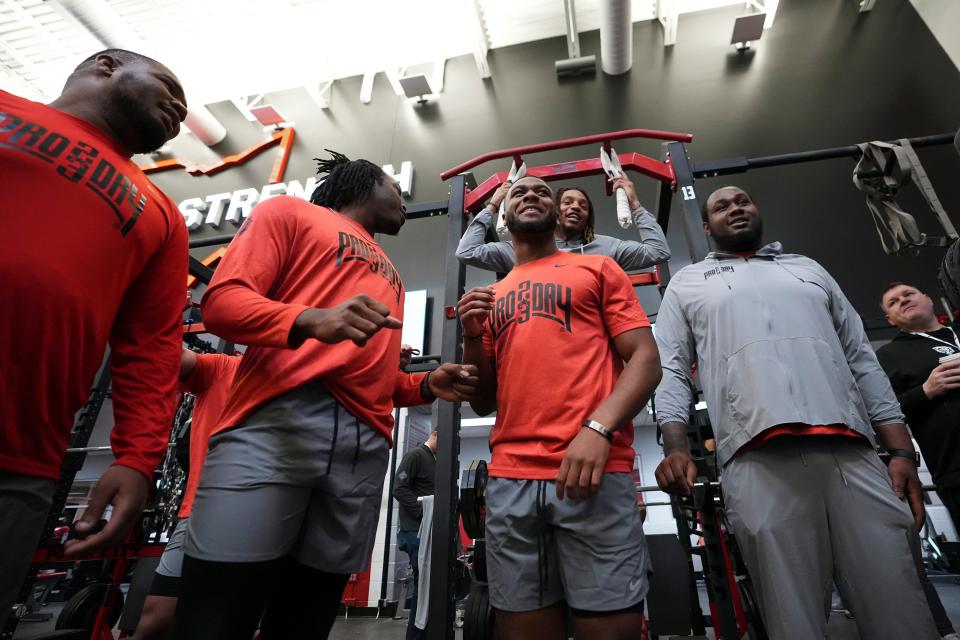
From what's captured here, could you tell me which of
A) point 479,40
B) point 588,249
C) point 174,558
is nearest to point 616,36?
point 479,40

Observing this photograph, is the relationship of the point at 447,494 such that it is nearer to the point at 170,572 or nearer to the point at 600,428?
the point at 600,428

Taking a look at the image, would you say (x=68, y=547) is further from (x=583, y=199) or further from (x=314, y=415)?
(x=583, y=199)

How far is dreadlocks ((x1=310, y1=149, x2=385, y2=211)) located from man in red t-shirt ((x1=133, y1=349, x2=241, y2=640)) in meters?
0.94

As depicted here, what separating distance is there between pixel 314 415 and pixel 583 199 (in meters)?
1.95

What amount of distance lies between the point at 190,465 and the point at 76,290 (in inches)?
68.1

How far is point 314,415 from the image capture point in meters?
0.99

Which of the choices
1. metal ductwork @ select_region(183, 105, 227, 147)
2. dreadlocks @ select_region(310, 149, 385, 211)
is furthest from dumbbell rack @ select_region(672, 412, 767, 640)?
metal ductwork @ select_region(183, 105, 227, 147)

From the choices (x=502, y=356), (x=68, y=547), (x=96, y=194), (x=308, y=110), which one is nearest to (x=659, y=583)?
(x=502, y=356)

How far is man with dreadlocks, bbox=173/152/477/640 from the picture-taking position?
86cm

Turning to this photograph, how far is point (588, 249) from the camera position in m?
2.37

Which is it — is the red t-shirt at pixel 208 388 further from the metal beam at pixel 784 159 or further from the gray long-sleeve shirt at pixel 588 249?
the metal beam at pixel 784 159

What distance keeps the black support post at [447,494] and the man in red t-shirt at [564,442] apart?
549mm

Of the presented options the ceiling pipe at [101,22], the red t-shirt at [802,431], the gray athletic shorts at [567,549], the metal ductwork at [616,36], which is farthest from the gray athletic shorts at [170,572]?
the metal ductwork at [616,36]

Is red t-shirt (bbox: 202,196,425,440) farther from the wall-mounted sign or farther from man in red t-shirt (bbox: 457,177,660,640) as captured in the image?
the wall-mounted sign
